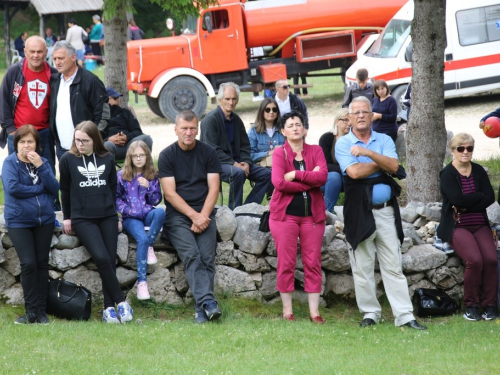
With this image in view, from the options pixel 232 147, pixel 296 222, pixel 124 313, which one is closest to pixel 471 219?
pixel 296 222

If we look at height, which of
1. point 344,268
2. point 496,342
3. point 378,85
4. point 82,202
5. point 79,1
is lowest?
point 496,342

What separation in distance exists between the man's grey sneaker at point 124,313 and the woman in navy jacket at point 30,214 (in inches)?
23.6

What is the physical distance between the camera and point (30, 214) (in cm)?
660

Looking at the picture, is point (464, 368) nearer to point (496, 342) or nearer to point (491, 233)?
point (496, 342)

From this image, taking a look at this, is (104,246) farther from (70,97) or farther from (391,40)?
(391,40)

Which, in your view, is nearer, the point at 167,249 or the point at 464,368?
the point at 464,368

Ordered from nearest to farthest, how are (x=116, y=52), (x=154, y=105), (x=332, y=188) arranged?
(x=332, y=188), (x=116, y=52), (x=154, y=105)

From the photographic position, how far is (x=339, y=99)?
21.1 meters

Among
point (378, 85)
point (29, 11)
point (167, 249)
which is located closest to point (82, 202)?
point (167, 249)

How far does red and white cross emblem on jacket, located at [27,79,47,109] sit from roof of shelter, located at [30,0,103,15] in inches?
939

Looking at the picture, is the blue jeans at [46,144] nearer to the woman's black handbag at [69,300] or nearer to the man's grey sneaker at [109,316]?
the woman's black handbag at [69,300]

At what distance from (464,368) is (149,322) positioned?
8.63 feet

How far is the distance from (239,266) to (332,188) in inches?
64.2

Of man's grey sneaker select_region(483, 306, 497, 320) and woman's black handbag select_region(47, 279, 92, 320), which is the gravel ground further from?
woman's black handbag select_region(47, 279, 92, 320)
